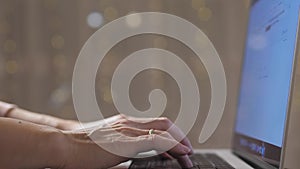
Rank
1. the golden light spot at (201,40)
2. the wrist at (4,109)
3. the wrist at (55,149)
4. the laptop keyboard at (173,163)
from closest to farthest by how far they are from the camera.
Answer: the wrist at (55,149) → the laptop keyboard at (173,163) → the wrist at (4,109) → the golden light spot at (201,40)

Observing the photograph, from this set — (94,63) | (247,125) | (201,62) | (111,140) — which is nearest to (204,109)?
(201,62)

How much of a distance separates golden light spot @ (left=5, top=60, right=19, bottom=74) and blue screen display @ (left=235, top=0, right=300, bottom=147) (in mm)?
915

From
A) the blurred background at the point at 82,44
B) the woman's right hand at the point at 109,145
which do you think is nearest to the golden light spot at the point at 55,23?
the blurred background at the point at 82,44

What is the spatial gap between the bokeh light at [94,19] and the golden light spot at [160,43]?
0.22 m

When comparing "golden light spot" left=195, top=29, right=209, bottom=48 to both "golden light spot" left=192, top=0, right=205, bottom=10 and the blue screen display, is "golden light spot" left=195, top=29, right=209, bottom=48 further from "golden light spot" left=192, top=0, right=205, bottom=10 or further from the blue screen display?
the blue screen display

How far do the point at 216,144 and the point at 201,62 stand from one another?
319 mm

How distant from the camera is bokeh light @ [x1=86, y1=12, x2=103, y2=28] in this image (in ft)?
5.71

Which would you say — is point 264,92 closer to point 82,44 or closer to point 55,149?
point 55,149

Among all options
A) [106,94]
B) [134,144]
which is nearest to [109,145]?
[134,144]

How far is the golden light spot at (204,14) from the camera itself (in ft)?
5.62

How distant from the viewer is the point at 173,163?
0.95m

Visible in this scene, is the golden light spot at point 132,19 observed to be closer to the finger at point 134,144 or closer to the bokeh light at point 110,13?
the bokeh light at point 110,13

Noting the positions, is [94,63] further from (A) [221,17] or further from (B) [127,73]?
(A) [221,17]

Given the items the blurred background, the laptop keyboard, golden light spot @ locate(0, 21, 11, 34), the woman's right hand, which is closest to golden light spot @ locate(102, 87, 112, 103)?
the blurred background
